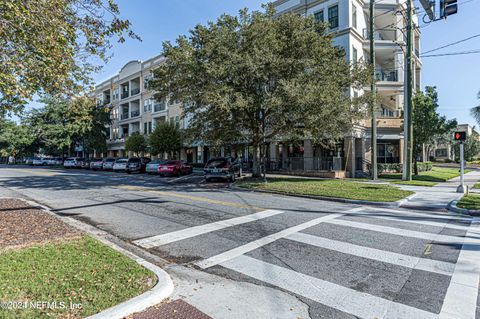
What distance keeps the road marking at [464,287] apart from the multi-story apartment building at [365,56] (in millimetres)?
18467

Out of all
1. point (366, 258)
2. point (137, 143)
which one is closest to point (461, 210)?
point (366, 258)

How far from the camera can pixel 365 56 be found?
1034 inches

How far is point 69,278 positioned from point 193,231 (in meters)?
3.30

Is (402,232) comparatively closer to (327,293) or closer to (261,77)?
(327,293)

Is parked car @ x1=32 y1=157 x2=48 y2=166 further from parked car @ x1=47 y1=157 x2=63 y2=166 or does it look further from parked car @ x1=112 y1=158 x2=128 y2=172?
parked car @ x1=112 y1=158 x2=128 y2=172

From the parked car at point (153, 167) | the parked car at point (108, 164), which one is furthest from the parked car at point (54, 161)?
the parked car at point (153, 167)

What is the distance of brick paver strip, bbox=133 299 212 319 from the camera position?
335 cm

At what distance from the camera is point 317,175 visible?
22.7 metres

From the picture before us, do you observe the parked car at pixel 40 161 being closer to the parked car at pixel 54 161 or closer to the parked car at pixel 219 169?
the parked car at pixel 54 161

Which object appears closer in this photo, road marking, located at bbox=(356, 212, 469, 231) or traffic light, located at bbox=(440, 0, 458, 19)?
road marking, located at bbox=(356, 212, 469, 231)

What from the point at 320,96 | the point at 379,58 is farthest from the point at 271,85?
the point at 379,58

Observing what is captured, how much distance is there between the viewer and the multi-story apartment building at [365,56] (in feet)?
77.6

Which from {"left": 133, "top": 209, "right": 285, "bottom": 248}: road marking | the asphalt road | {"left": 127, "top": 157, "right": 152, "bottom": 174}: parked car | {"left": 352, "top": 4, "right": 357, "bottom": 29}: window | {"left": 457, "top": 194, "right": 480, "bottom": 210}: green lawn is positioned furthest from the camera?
{"left": 127, "top": 157, "right": 152, "bottom": 174}: parked car

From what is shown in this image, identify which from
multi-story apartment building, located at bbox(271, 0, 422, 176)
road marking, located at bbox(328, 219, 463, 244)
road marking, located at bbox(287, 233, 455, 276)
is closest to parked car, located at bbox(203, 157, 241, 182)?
multi-story apartment building, located at bbox(271, 0, 422, 176)
